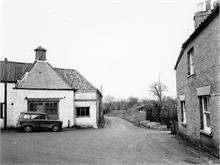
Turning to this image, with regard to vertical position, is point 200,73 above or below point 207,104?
above

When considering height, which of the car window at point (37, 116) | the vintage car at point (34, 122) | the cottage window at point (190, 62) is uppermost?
the cottage window at point (190, 62)

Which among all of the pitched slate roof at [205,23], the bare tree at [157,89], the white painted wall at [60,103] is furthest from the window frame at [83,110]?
the bare tree at [157,89]

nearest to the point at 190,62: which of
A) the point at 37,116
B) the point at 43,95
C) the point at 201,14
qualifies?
the point at 201,14

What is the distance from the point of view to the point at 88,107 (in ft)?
83.7

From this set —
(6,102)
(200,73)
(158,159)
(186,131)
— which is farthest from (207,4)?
(6,102)

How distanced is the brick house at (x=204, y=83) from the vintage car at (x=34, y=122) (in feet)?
38.4

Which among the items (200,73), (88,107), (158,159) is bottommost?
(158,159)

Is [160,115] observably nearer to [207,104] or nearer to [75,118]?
[75,118]

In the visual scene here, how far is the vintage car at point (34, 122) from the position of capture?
19234 millimetres

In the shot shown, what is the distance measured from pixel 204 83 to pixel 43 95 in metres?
17.3

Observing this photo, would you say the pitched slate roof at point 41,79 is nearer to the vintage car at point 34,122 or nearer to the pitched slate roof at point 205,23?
the vintage car at point 34,122

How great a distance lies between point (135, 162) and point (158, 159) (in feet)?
3.59

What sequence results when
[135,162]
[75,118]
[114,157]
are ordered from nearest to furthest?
[135,162], [114,157], [75,118]

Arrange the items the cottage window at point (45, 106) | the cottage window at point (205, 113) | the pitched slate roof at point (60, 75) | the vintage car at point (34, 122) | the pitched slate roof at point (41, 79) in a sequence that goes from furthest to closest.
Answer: the pitched slate roof at point (60, 75) → the pitched slate roof at point (41, 79) → the cottage window at point (45, 106) → the vintage car at point (34, 122) → the cottage window at point (205, 113)
